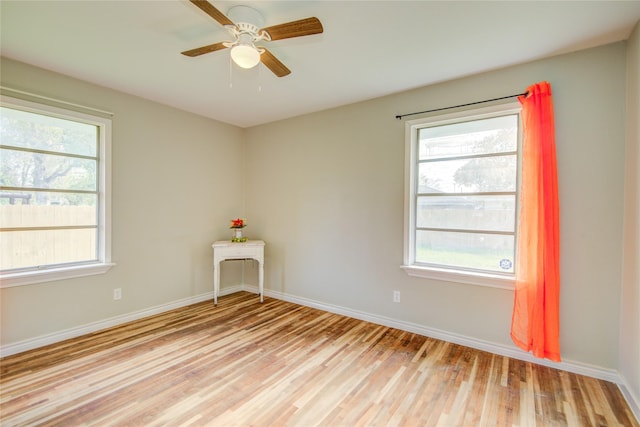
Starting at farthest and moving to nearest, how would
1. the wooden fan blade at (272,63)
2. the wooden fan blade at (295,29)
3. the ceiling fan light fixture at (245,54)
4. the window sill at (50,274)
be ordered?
the window sill at (50,274), the wooden fan blade at (272,63), the ceiling fan light fixture at (245,54), the wooden fan blade at (295,29)

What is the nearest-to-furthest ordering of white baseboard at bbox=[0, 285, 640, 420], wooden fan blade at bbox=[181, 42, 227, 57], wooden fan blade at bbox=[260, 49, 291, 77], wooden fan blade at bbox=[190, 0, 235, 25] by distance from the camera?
wooden fan blade at bbox=[190, 0, 235, 25] < wooden fan blade at bbox=[181, 42, 227, 57] < wooden fan blade at bbox=[260, 49, 291, 77] < white baseboard at bbox=[0, 285, 640, 420]

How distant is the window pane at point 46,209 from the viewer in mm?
2580

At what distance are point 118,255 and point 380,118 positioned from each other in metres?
3.32

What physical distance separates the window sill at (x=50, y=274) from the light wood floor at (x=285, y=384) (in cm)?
62

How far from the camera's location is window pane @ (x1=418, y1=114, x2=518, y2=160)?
267 cm

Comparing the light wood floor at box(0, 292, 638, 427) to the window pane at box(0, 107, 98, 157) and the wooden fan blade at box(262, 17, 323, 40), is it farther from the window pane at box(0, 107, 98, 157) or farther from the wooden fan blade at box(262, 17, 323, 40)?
the wooden fan blade at box(262, 17, 323, 40)

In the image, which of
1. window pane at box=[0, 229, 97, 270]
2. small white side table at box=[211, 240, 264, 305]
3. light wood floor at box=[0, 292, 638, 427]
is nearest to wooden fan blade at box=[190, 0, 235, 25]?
light wood floor at box=[0, 292, 638, 427]

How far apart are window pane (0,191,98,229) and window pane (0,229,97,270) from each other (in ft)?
0.29

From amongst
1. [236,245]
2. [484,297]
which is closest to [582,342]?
[484,297]

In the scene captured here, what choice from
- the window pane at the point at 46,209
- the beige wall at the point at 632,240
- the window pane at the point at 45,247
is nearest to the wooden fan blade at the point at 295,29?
the beige wall at the point at 632,240

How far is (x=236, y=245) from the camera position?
156 inches

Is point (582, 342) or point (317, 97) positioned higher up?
point (317, 97)

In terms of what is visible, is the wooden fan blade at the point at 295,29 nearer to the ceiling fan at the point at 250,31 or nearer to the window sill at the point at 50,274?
the ceiling fan at the point at 250,31

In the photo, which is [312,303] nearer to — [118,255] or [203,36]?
[118,255]
